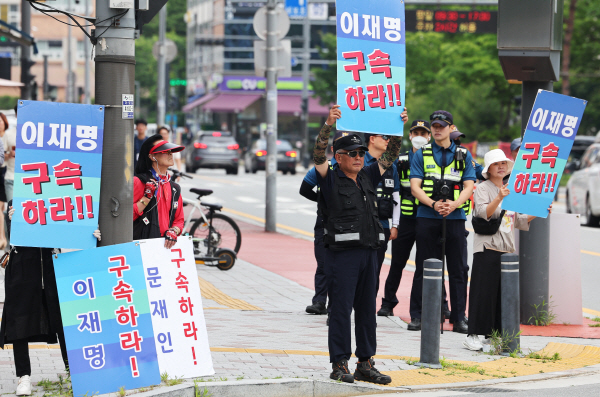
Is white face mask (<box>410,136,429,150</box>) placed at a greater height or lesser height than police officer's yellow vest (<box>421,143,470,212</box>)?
greater

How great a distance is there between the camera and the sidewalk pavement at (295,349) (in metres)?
6.95

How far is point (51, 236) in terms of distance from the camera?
5.98 metres

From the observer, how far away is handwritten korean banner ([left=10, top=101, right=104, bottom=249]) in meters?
5.95

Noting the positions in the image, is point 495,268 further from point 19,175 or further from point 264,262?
point 264,262

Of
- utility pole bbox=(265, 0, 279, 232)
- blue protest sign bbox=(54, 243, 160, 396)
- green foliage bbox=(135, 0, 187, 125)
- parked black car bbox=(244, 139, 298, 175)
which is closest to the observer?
blue protest sign bbox=(54, 243, 160, 396)

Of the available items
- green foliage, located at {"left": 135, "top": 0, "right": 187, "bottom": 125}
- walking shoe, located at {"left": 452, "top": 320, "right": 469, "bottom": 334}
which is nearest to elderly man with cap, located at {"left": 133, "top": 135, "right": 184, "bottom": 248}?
walking shoe, located at {"left": 452, "top": 320, "right": 469, "bottom": 334}

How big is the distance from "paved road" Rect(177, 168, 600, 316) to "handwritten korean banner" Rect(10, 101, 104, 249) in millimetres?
6922

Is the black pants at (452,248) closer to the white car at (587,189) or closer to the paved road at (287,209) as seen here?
the paved road at (287,209)

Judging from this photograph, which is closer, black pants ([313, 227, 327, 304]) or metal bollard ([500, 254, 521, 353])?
metal bollard ([500, 254, 521, 353])

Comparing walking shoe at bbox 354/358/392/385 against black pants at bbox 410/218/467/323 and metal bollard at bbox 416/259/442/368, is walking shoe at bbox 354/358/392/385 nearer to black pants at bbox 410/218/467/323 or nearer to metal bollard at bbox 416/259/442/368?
metal bollard at bbox 416/259/442/368

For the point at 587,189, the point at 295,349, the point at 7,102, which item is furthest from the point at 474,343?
the point at 7,102

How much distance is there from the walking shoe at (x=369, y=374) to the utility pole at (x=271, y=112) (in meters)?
11.9

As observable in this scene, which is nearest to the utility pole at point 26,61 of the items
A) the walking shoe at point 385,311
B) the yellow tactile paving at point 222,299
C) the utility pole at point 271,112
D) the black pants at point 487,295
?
the utility pole at point 271,112

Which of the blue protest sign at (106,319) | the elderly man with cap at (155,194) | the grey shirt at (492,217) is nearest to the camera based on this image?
the blue protest sign at (106,319)
